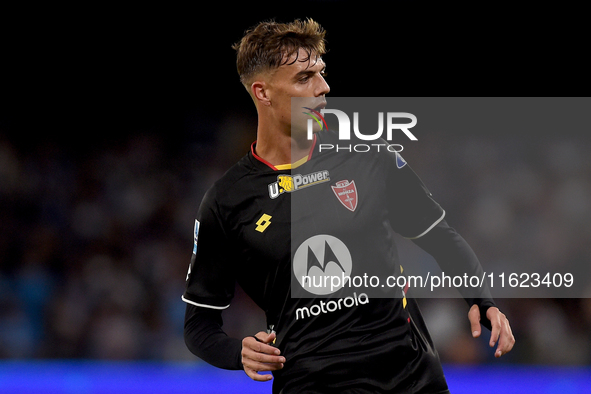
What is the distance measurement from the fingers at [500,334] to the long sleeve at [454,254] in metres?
0.11

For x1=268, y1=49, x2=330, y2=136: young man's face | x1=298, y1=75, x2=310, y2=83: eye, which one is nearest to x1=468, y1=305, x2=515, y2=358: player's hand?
x1=268, y1=49, x2=330, y2=136: young man's face

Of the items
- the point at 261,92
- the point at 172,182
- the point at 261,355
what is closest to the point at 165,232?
the point at 172,182

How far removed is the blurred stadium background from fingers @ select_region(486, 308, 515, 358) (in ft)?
8.75

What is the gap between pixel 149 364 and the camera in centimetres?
543

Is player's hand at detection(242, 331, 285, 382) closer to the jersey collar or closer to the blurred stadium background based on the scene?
the jersey collar

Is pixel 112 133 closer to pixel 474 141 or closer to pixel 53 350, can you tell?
pixel 53 350

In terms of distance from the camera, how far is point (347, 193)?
229cm

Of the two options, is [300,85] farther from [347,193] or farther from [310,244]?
[310,244]

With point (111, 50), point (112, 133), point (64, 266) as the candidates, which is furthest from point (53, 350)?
point (111, 50)

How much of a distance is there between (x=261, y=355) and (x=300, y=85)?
101 cm

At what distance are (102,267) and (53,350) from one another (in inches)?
37.5

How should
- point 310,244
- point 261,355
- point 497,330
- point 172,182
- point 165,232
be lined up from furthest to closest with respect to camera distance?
1. point 172,182
2. point 165,232
3. point 310,244
4. point 497,330
5. point 261,355

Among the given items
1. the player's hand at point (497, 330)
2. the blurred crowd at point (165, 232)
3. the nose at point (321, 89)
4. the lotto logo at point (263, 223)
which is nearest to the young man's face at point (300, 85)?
the nose at point (321, 89)

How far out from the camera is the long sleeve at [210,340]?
214 cm
